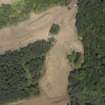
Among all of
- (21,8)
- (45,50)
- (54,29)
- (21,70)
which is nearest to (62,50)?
(45,50)

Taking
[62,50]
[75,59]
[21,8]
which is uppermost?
[21,8]

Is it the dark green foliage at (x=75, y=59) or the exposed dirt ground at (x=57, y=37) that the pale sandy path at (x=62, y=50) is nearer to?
the exposed dirt ground at (x=57, y=37)

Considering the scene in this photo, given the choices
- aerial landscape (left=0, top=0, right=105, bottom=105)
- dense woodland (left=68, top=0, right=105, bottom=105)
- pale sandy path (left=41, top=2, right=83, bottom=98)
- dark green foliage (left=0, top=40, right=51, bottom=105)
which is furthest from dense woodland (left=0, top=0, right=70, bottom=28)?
dark green foliage (left=0, top=40, right=51, bottom=105)

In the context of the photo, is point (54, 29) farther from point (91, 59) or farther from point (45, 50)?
point (91, 59)

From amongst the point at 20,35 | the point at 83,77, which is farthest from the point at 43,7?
the point at 83,77

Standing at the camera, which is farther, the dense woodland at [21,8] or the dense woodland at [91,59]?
the dense woodland at [21,8]

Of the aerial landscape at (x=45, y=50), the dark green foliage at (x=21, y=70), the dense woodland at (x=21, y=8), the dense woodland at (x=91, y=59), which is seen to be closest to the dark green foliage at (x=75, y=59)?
the aerial landscape at (x=45, y=50)
